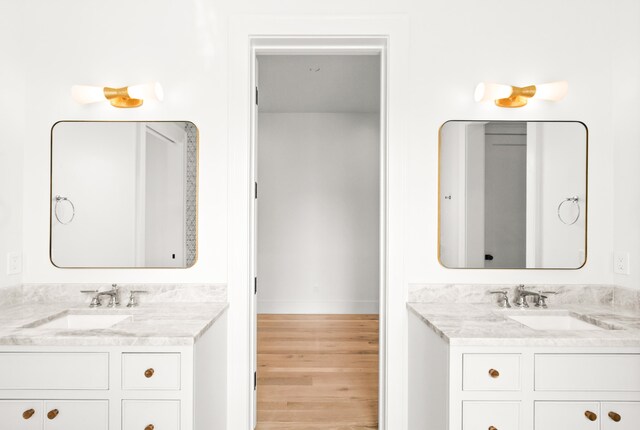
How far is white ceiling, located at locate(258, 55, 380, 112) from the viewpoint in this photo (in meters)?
3.39

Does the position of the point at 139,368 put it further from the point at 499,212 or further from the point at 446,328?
the point at 499,212

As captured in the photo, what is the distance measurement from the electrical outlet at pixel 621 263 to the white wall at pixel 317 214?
10.3ft

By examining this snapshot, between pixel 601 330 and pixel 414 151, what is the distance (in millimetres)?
1095

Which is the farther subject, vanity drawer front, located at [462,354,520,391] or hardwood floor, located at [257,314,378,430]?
hardwood floor, located at [257,314,378,430]

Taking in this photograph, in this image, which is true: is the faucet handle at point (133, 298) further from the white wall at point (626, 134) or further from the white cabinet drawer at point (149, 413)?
the white wall at point (626, 134)

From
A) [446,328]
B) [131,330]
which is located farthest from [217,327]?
[446,328]

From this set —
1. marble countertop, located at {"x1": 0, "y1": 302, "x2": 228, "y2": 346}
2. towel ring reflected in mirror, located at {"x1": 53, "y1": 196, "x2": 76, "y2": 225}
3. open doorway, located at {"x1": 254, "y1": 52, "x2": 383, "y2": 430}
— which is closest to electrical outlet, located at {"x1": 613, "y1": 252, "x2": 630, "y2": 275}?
marble countertop, located at {"x1": 0, "y1": 302, "x2": 228, "y2": 346}

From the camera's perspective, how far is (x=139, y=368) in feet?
4.68

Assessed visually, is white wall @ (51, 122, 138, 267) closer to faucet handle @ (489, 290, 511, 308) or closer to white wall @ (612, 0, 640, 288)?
faucet handle @ (489, 290, 511, 308)

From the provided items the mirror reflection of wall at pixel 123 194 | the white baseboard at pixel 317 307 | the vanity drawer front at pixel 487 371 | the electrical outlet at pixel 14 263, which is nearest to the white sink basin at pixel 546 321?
the vanity drawer front at pixel 487 371

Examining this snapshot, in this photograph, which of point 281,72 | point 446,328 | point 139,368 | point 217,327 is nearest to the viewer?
point 139,368

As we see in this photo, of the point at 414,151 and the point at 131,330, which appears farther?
the point at 414,151

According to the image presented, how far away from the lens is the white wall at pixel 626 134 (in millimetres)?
1856

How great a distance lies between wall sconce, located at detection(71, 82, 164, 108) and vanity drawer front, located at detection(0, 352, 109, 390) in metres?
1.16
